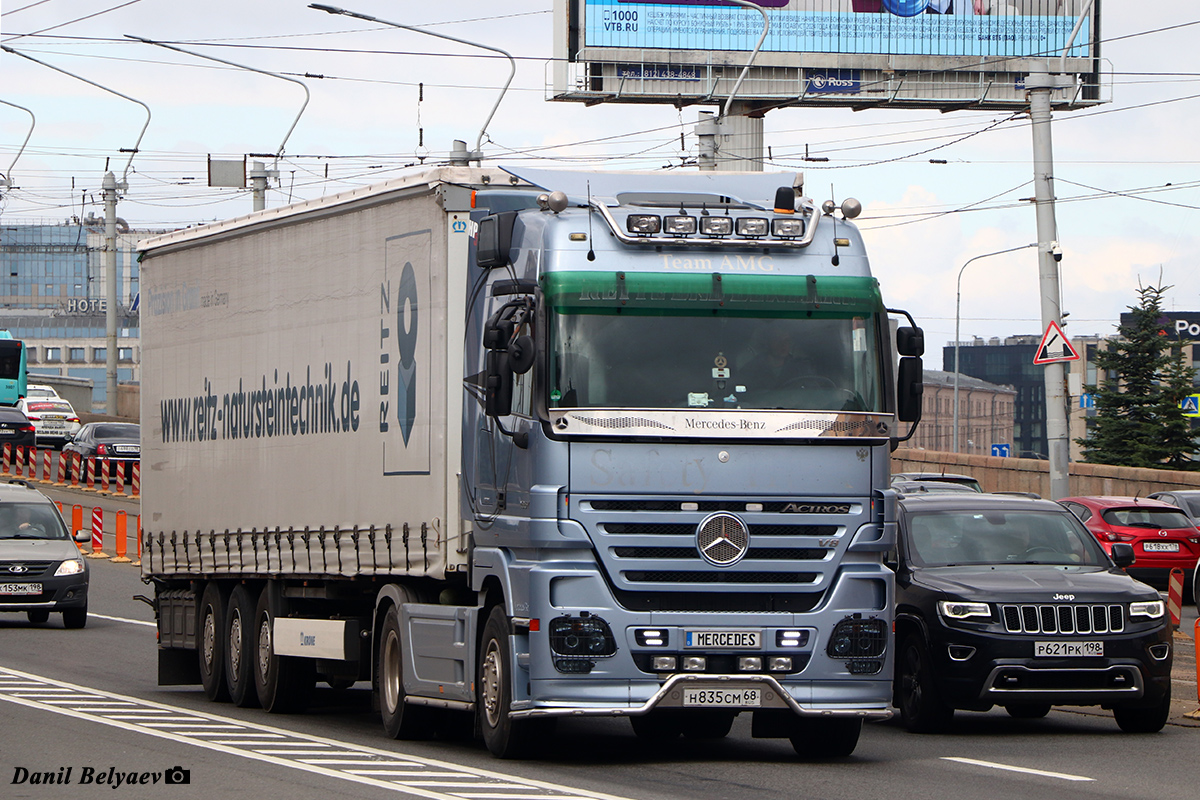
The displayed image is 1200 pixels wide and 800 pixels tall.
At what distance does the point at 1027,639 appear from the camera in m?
13.3

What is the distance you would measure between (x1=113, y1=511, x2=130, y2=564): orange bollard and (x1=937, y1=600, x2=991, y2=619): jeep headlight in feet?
80.4

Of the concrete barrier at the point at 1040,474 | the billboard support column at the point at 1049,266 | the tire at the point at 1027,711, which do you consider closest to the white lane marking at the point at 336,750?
the tire at the point at 1027,711

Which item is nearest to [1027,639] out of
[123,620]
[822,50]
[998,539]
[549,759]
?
[998,539]

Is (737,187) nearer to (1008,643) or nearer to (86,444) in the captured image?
(1008,643)

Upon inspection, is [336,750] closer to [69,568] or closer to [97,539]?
[69,568]

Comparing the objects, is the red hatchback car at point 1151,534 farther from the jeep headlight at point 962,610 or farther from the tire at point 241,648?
the tire at point 241,648

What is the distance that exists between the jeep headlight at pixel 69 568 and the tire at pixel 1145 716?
15063 mm

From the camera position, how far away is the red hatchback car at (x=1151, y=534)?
2733 cm

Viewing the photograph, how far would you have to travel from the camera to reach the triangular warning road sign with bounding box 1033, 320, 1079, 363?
2584 cm

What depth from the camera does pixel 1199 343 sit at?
465 feet

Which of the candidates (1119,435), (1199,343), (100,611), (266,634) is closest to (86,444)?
(100,611)

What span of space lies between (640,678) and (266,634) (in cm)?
537

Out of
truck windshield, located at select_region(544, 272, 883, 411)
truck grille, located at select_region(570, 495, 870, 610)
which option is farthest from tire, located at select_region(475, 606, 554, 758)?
truck windshield, located at select_region(544, 272, 883, 411)

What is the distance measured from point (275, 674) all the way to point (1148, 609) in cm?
666
